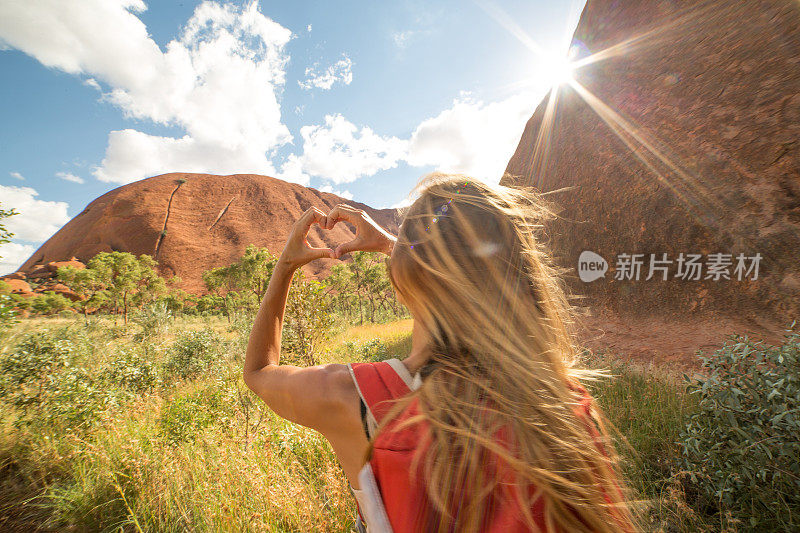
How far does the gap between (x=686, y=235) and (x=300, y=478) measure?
8.01 m

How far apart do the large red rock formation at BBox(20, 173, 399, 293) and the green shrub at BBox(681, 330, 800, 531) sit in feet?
189

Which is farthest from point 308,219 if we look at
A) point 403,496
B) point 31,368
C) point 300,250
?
point 31,368

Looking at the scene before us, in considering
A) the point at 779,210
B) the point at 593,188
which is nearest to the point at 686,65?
the point at 593,188

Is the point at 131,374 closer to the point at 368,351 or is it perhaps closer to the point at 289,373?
the point at 368,351

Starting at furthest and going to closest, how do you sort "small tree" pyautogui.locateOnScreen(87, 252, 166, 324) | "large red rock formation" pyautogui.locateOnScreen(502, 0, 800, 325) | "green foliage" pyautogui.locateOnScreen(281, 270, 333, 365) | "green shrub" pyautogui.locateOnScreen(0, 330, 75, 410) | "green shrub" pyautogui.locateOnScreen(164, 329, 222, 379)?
"small tree" pyautogui.locateOnScreen(87, 252, 166, 324)
"green shrub" pyautogui.locateOnScreen(164, 329, 222, 379)
"large red rock formation" pyautogui.locateOnScreen(502, 0, 800, 325)
"green foliage" pyautogui.locateOnScreen(281, 270, 333, 365)
"green shrub" pyautogui.locateOnScreen(0, 330, 75, 410)

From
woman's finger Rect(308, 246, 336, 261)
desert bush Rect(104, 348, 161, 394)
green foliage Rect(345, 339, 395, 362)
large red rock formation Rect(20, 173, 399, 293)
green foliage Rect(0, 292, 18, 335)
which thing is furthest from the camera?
large red rock formation Rect(20, 173, 399, 293)

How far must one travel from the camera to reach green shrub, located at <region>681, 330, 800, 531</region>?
6.91ft

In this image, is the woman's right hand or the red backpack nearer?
the red backpack

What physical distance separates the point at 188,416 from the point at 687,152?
1022 centimetres

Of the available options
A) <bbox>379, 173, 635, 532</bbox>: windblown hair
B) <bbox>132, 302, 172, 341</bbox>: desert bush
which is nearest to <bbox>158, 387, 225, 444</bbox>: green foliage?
<bbox>379, 173, 635, 532</bbox>: windblown hair

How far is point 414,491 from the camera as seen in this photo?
658 mm

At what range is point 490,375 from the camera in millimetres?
826

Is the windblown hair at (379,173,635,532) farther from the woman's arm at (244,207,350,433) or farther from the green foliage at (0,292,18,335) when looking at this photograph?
the green foliage at (0,292,18,335)

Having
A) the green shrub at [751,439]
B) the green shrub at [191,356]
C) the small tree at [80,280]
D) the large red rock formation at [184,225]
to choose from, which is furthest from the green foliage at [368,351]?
the large red rock formation at [184,225]
